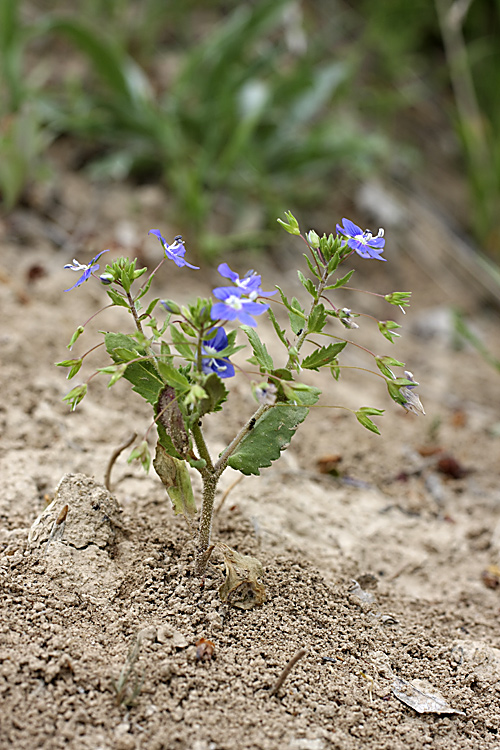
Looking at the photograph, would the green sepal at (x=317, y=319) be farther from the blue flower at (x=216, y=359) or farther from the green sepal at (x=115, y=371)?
the green sepal at (x=115, y=371)

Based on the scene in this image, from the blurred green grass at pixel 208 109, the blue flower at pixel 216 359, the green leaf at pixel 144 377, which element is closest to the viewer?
the blue flower at pixel 216 359

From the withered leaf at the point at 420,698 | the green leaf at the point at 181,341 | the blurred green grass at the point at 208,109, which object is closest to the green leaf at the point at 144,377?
the green leaf at the point at 181,341

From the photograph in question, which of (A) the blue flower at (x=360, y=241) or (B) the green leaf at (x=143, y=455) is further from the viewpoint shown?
(A) the blue flower at (x=360, y=241)

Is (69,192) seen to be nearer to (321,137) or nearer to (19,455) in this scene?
(321,137)

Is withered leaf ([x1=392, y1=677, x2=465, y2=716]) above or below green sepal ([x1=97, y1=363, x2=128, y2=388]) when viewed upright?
below

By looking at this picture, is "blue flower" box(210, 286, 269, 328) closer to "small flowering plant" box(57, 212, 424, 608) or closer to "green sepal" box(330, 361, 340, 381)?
"small flowering plant" box(57, 212, 424, 608)

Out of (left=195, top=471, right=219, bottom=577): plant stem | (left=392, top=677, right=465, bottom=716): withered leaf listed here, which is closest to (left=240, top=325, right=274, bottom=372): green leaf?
(left=195, top=471, right=219, bottom=577): plant stem

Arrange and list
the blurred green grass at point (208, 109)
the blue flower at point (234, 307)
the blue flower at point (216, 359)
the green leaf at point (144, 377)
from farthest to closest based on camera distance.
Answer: the blurred green grass at point (208, 109) < the green leaf at point (144, 377) < the blue flower at point (216, 359) < the blue flower at point (234, 307)
